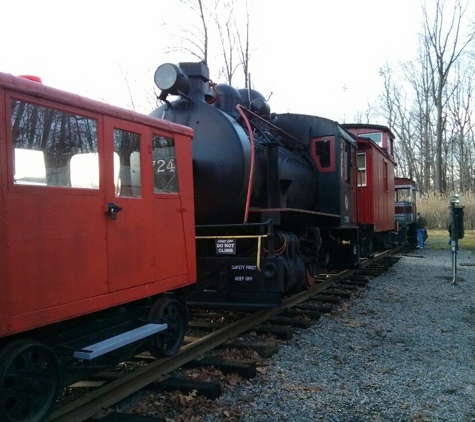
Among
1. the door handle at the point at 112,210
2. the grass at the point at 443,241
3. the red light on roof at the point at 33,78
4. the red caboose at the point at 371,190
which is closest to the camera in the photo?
the red light on roof at the point at 33,78

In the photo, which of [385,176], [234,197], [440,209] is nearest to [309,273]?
[234,197]

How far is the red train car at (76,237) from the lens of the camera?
303 cm

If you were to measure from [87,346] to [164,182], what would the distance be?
1.70 m

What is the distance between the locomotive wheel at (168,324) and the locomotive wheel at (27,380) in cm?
131

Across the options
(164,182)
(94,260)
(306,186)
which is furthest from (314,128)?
(94,260)

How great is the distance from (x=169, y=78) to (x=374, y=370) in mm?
4315

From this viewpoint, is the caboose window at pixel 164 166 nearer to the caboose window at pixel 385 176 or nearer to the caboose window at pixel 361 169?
the caboose window at pixel 361 169

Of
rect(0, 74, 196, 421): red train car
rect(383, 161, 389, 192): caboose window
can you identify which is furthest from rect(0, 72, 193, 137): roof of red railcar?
rect(383, 161, 389, 192): caboose window

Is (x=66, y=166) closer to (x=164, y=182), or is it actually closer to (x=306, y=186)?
(x=164, y=182)

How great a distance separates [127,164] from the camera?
416 centimetres

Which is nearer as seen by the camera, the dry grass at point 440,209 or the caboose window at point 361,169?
the caboose window at point 361,169

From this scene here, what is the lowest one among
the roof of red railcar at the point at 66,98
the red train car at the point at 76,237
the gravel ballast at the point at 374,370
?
the gravel ballast at the point at 374,370

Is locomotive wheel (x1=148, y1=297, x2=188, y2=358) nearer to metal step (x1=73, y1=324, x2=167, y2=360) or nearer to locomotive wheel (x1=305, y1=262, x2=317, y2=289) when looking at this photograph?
metal step (x1=73, y1=324, x2=167, y2=360)

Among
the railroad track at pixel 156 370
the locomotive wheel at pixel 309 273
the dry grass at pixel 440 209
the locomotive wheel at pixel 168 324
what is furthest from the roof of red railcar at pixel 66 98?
the dry grass at pixel 440 209
